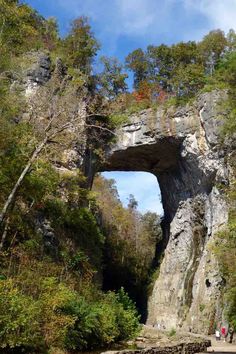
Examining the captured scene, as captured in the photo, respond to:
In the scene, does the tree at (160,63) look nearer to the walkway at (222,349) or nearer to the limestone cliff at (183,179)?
the limestone cliff at (183,179)

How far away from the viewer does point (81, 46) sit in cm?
2966

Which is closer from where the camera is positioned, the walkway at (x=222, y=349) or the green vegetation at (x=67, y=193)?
the green vegetation at (x=67, y=193)

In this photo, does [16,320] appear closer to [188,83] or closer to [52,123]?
[52,123]

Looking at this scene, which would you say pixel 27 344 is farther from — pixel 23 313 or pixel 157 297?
pixel 157 297

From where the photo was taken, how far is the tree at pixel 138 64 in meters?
34.4

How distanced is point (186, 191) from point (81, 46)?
1224 cm

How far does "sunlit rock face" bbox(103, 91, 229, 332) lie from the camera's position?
2325cm

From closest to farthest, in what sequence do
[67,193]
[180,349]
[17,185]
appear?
[17,185] → [180,349] → [67,193]

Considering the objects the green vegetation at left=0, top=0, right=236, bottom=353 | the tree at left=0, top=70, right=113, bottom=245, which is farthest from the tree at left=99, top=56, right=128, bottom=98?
the tree at left=0, top=70, right=113, bottom=245

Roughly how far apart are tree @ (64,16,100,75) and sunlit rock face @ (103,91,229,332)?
569cm

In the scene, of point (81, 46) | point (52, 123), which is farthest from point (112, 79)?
point (52, 123)

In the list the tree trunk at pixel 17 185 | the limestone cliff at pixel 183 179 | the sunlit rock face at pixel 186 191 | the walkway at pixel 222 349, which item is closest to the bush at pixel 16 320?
the tree trunk at pixel 17 185

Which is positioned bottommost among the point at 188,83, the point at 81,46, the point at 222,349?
the point at 222,349

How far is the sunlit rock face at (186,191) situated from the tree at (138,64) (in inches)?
350
